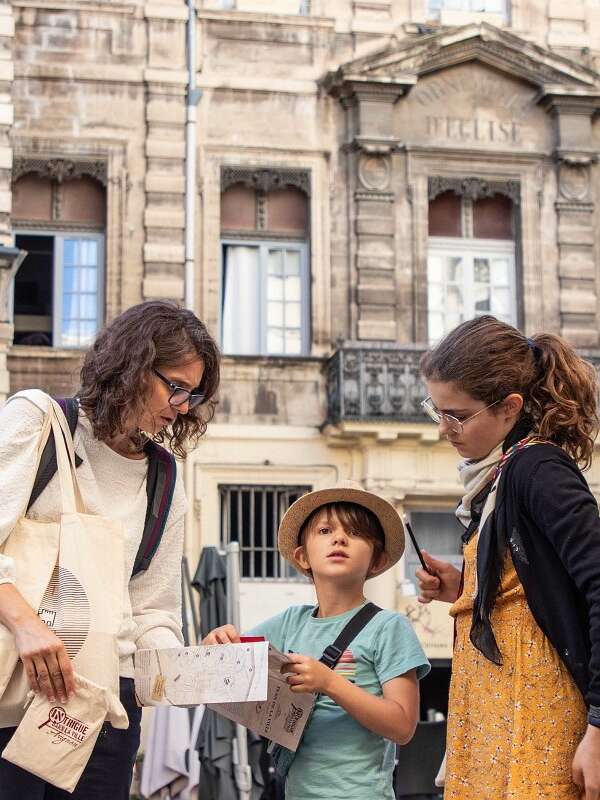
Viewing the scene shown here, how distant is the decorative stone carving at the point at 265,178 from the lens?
1827cm

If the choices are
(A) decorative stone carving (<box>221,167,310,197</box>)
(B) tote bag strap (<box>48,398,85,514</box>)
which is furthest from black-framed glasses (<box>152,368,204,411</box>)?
(A) decorative stone carving (<box>221,167,310,197</box>)

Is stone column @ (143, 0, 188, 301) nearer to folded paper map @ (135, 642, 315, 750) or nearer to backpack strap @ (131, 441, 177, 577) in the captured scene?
backpack strap @ (131, 441, 177, 577)

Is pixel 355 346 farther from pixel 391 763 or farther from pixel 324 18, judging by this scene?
pixel 391 763

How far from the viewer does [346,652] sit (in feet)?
14.1

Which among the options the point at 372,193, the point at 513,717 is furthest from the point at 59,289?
the point at 513,717

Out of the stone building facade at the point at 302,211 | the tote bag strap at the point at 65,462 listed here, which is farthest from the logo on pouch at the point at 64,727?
the stone building facade at the point at 302,211

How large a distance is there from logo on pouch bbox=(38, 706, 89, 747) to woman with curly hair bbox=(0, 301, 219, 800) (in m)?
0.19

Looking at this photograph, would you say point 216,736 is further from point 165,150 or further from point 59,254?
point 165,150

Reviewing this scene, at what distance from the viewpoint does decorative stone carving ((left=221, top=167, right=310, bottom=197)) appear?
18.3m

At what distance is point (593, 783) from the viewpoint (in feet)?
11.1

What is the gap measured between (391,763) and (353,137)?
14.8m

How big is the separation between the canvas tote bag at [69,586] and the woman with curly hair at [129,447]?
0.04 meters

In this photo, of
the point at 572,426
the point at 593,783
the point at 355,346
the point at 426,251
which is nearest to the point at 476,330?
the point at 572,426

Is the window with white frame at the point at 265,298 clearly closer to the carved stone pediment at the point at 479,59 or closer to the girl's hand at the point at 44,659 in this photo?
the carved stone pediment at the point at 479,59
